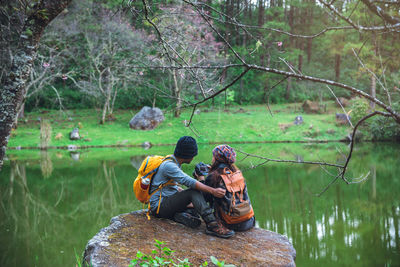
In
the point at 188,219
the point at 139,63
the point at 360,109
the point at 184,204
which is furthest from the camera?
the point at 360,109

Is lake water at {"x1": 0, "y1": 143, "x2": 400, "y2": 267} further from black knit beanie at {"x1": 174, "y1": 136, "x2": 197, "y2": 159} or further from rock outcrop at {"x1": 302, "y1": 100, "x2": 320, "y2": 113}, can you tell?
rock outcrop at {"x1": 302, "y1": 100, "x2": 320, "y2": 113}

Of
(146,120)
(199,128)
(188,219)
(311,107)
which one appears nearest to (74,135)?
(146,120)

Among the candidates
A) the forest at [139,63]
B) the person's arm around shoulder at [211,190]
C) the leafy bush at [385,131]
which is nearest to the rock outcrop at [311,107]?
the forest at [139,63]

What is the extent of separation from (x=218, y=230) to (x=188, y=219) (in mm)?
379

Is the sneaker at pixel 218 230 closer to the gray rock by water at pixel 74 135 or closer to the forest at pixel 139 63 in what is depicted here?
the forest at pixel 139 63

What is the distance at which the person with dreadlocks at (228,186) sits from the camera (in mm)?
3523

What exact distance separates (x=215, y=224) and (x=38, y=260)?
8.26 ft

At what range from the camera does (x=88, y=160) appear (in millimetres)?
12695

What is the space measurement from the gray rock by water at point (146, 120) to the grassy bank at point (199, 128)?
1.11ft

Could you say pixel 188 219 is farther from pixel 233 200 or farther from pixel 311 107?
pixel 311 107

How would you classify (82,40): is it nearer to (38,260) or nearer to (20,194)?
(20,194)

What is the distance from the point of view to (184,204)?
3.65 meters

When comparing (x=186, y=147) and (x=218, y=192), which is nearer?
(x=218, y=192)

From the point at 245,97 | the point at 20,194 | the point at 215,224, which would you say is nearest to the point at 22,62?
the point at 215,224
